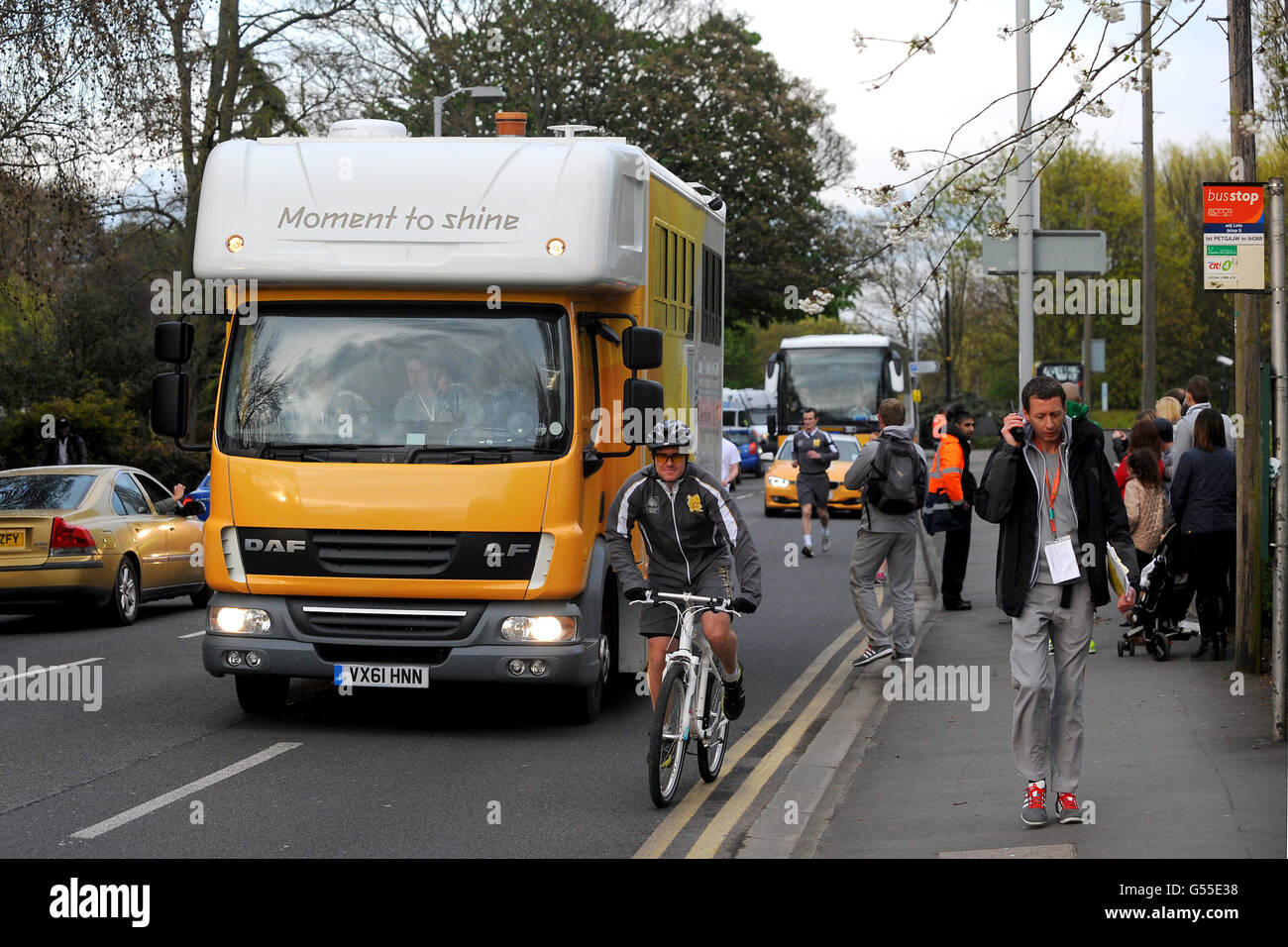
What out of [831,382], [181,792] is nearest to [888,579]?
[181,792]

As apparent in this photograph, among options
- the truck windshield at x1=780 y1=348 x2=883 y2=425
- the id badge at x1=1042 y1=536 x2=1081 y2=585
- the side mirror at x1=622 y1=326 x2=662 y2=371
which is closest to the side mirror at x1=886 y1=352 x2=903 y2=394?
the truck windshield at x1=780 y1=348 x2=883 y2=425

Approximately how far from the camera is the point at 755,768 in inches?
355

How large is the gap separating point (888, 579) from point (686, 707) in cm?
495

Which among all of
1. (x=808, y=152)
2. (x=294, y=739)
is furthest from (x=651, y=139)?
(x=294, y=739)

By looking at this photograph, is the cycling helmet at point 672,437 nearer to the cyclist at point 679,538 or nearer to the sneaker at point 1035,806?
the cyclist at point 679,538

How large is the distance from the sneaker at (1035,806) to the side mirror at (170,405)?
17.5 ft

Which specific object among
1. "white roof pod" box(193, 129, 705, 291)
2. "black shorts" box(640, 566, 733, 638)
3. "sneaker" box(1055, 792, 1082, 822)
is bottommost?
"sneaker" box(1055, 792, 1082, 822)

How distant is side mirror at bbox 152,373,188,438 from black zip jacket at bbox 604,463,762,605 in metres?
2.90

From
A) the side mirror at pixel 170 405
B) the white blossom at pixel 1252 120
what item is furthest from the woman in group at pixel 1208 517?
the side mirror at pixel 170 405

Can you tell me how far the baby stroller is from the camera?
11992 millimetres

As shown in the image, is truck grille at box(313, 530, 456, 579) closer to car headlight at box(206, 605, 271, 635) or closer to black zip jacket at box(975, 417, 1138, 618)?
car headlight at box(206, 605, 271, 635)

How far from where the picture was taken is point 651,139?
144 ft

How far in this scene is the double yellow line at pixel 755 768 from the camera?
722 cm
